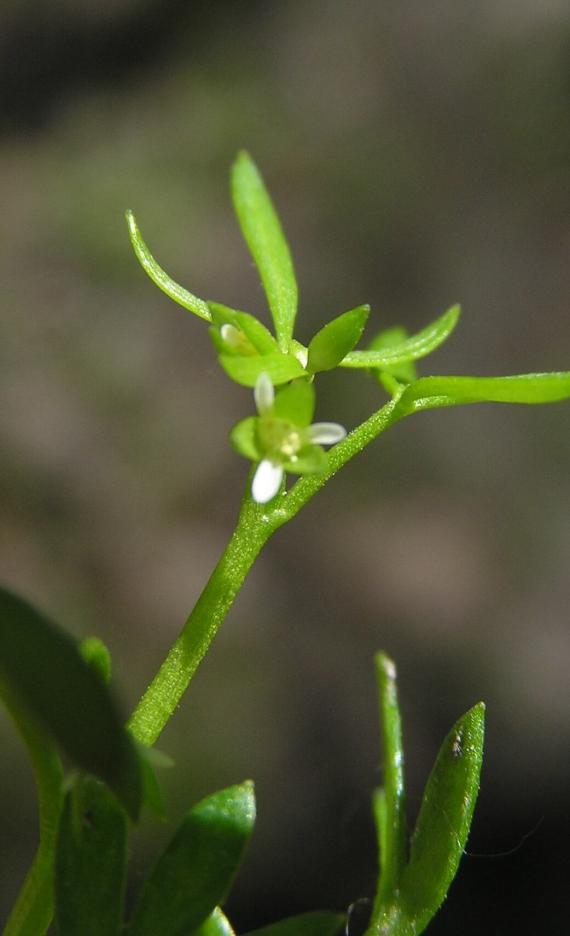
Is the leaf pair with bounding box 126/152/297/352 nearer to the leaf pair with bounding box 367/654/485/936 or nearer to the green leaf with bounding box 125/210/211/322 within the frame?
the green leaf with bounding box 125/210/211/322

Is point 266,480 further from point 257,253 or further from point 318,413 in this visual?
point 318,413

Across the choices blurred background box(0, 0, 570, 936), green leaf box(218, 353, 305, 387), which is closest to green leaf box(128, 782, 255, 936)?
green leaf box(218, 353, 305, 387)

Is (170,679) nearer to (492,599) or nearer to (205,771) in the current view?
(205,771)

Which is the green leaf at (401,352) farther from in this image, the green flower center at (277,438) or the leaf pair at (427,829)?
the leaf pair at (427,829)

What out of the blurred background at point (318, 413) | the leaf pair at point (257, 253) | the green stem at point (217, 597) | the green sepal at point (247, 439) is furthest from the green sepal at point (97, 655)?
the blurred background at point (318, 413)

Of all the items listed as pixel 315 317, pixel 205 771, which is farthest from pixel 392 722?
pixel 315 317
